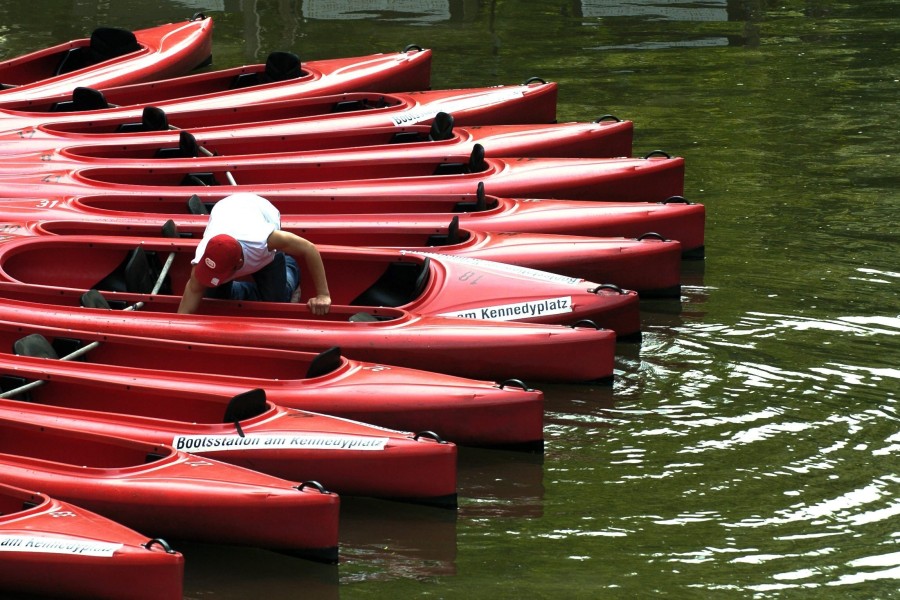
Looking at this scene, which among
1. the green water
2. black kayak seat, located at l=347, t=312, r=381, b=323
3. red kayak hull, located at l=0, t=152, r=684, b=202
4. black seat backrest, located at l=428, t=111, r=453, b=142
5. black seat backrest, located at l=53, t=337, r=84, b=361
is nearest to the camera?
the green water

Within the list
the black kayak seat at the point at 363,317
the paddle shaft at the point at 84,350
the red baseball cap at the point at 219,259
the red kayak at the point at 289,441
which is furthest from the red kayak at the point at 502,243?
the red kayak at the point at 289,441

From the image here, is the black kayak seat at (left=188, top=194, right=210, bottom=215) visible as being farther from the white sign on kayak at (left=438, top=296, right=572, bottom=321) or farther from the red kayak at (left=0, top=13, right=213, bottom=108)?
A: the red kayak at (left=0, top=13, right=213, bottom=108)

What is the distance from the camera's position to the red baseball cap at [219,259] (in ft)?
22.8

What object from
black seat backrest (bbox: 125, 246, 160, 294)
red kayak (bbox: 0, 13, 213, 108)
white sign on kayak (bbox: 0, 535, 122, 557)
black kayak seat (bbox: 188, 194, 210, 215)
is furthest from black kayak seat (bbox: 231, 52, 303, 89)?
white sign on kayak (bbox: 0, 535, 122, 557)

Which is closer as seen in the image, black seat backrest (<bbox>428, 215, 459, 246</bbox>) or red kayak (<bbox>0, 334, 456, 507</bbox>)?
red kayak (<bbox>0, 334, 456, 507</bbox>)

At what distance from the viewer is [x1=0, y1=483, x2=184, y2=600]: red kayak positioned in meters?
5.20

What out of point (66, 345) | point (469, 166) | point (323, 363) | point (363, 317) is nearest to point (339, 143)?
point (469, 166)

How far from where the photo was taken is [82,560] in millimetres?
5219

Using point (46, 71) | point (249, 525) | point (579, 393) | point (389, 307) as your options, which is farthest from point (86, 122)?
point (249, 525)

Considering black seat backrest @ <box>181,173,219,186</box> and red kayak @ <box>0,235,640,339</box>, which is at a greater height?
black seat backrest @ <box>181,173,219,186</box>

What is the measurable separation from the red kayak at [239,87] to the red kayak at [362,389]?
428cm

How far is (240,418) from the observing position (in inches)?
244

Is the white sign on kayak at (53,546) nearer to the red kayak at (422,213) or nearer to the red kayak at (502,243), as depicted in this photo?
the red kayak at (502,243)

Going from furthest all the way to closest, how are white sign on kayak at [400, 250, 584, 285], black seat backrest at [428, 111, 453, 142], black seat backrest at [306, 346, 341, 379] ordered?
black seat backrest at [428, 111, 453, 142] → white sign on kayak at [400, 250, 584, 285] → black seat backrest at [306, 346, 341, 379]
